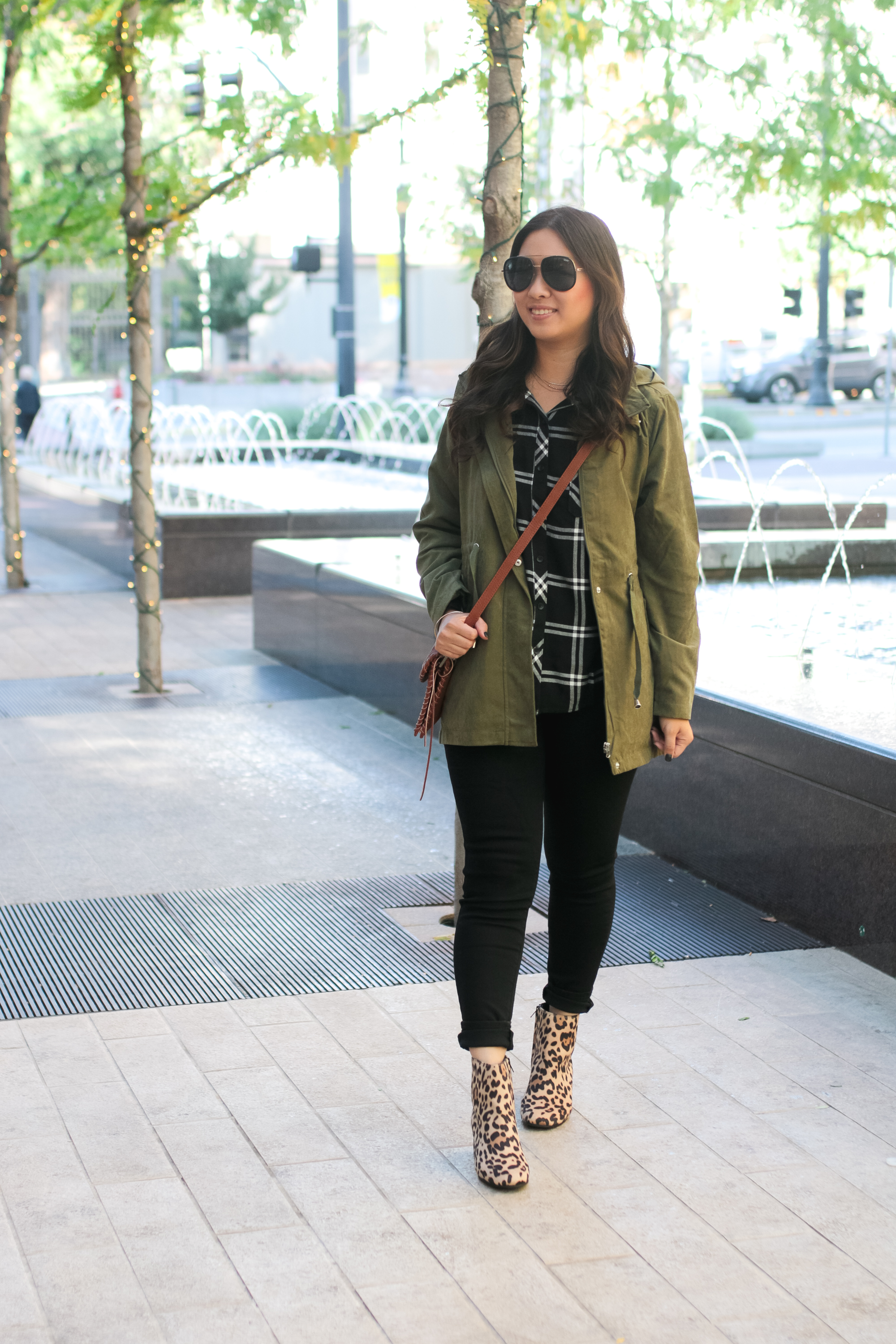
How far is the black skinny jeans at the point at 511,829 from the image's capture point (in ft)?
10.5

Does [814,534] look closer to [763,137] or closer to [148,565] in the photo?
[148,565]

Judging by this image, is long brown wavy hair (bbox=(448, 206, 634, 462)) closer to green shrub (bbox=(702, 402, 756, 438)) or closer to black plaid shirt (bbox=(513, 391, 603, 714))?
black plaid shirt (bbox=(513, 391, 603, 714))

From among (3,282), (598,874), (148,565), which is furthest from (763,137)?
(598,874)

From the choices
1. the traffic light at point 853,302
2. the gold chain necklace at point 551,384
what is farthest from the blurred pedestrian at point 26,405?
the gold chain necklace at point 551,384

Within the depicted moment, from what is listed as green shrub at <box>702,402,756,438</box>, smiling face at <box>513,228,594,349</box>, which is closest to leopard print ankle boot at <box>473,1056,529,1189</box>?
smiling face at <box>513,228,594,349</box>

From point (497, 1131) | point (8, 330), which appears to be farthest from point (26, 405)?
point (497, 1131)

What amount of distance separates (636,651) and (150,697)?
5.67m

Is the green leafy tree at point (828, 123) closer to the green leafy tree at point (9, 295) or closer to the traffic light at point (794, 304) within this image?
the green leafy tree at point (9, 295)

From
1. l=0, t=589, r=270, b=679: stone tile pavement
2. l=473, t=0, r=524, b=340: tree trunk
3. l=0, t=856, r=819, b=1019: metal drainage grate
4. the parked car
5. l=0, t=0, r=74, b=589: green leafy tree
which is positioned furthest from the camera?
the parked car

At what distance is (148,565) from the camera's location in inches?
340

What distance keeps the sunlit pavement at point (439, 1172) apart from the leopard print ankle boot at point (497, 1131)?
48mm

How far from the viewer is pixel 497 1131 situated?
321 centimetres

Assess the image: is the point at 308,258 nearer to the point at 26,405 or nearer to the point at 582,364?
the point at 26,405

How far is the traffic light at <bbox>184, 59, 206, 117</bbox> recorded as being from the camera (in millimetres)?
13508
